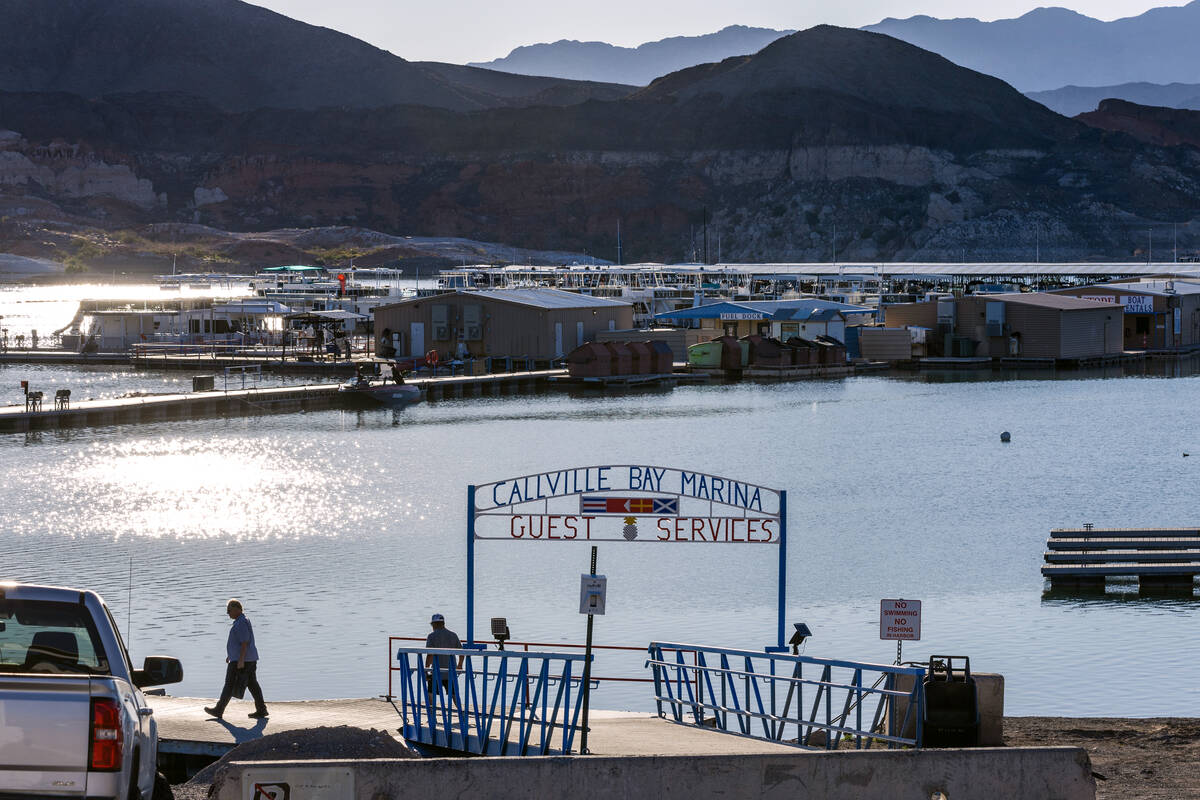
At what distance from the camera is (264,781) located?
359 inches

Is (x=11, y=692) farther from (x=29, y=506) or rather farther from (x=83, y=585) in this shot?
(x=29, y=506)

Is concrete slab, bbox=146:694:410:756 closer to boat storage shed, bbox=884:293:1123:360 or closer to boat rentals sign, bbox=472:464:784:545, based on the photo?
boat rentals sign, bbox=472:464:784:545

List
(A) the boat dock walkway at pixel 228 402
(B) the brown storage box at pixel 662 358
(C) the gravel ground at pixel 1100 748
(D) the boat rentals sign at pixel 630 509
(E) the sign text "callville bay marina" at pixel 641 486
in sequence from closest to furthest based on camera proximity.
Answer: (C) the gravel ground at pixel 1100 748
(D) the boat rentals sign at pixel 630 509
(E) the sign text "callville bay marina" at pixel 641 486
(A) the boat dock walkway at pixel 228 402
(B) the brown storage box at pixel 662 358

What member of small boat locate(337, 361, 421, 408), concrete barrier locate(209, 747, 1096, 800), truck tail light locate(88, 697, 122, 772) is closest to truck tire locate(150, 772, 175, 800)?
concrete barrier locate(209, 747, 1096, 800)

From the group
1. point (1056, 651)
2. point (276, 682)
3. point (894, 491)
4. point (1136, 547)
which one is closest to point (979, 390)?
point (894, 491)

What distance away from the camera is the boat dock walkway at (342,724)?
13680 mm

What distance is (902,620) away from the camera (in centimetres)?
1702

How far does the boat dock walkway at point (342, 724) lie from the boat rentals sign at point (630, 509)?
96.2 inches

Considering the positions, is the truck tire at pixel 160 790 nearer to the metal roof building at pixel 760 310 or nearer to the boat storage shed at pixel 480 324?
the boat storage shed at pixel 480 324

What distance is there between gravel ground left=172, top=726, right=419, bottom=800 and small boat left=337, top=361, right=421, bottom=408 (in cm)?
5231

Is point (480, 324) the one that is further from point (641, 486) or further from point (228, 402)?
point (641, 486)

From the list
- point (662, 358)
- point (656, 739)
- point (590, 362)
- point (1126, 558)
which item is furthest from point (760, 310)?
point (656, 739)

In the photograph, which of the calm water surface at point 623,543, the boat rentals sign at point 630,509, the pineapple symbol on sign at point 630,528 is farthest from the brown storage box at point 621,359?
the pineapple symbol on sign at point 630,528

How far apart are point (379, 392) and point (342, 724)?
50.3 metres
